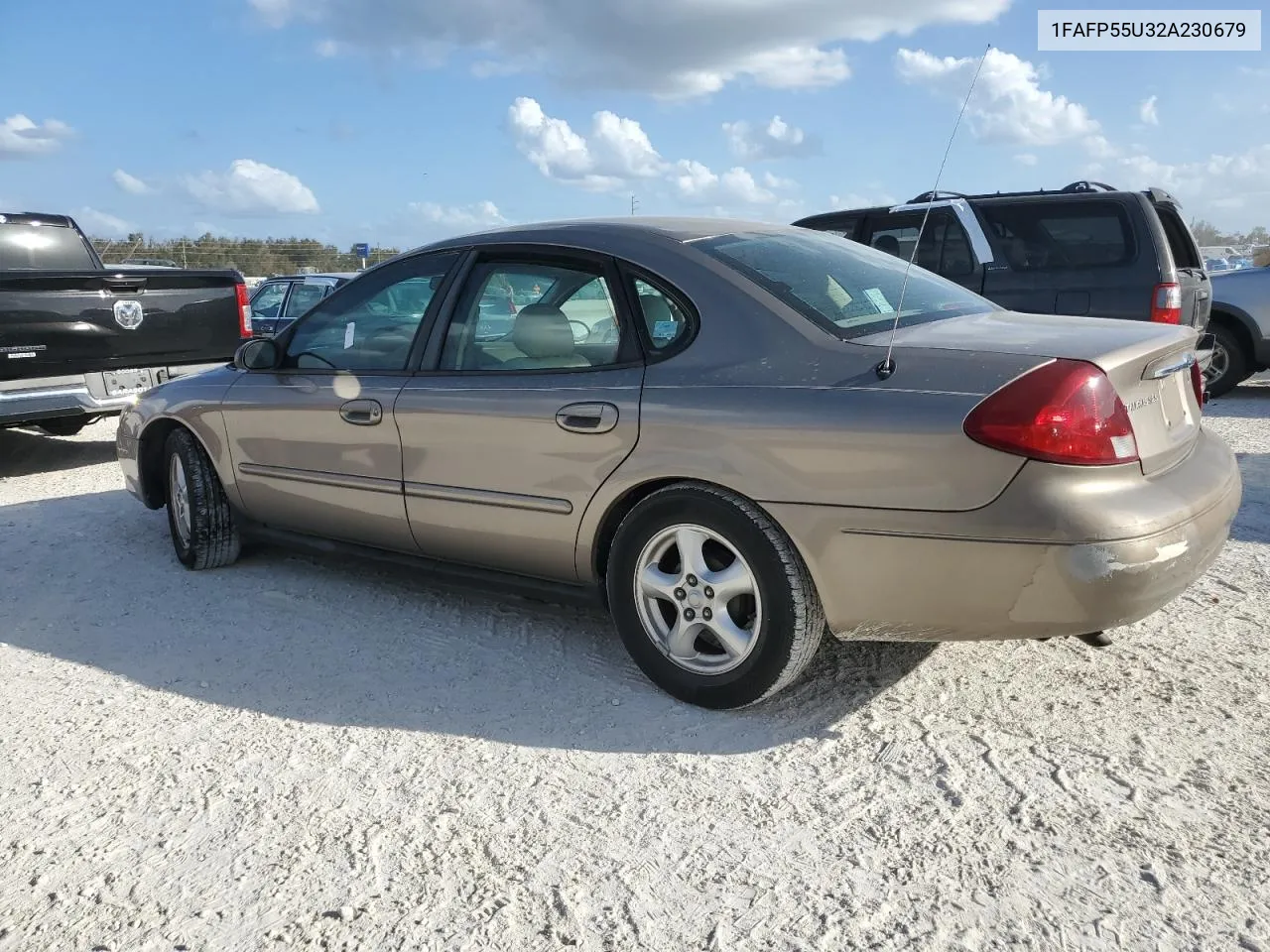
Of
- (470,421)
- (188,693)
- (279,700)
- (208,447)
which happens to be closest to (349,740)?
(279,700)

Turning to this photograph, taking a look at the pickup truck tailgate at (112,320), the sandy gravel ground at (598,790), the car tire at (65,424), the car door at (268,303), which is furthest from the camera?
the car door at (268,303)

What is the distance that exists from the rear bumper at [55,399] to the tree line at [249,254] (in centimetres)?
3289

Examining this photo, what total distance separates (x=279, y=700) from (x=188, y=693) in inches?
13.9

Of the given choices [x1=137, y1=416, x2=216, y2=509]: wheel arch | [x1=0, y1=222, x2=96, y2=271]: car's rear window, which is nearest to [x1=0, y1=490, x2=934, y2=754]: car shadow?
[x1=137, y1=416, x2=216, y2=509]: wheel arch

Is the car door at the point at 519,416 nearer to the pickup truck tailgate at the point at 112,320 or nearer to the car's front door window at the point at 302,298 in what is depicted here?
the pickup truck tailgate at the point at 112,320

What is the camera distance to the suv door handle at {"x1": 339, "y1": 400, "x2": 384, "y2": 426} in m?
3.94

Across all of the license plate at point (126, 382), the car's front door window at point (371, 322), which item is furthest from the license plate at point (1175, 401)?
the license plate at point (126, 382)

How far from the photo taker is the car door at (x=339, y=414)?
3.96 meters

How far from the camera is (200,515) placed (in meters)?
4.81

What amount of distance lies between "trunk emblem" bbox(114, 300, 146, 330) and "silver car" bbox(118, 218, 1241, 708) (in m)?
3.64

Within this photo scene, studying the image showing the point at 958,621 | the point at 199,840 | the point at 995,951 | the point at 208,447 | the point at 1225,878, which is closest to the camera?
the point at 995,951

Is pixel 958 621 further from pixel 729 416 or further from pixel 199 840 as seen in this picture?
pixel 199 840

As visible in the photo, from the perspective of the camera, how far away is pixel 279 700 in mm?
3414

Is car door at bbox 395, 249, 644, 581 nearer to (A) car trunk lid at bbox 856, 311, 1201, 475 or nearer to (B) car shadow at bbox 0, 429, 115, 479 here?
(A) car trunk lid at bbox 856, 311, 1201, 475
